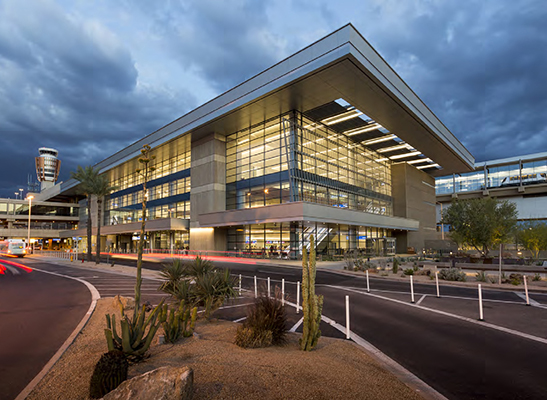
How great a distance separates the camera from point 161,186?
56.6 metres

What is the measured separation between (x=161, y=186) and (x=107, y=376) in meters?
54.6

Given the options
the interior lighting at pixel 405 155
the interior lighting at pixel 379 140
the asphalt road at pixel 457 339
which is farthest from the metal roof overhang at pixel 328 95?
the asphalt road at pixel 457 339

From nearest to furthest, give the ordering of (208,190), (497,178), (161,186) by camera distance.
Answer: (208,190)
(161,186)
(497,178)

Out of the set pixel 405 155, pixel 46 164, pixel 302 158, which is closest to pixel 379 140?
pixel 405 155

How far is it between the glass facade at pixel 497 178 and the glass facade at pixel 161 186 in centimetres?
6672

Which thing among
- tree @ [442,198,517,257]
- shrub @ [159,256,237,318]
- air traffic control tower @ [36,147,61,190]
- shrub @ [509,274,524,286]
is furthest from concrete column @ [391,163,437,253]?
air traffic control tower @ [36,147,61,190]

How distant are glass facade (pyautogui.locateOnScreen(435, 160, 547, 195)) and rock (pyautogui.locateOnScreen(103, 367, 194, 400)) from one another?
299 feet

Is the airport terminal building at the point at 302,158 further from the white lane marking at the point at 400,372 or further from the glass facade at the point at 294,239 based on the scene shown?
the white lane marking at the point at 400,372

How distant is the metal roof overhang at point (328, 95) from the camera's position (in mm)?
27891

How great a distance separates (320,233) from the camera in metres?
40.5

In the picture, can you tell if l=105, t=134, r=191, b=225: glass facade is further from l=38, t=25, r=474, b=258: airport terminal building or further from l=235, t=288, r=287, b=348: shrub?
l=235, t=288, r=287, b=348: shrub

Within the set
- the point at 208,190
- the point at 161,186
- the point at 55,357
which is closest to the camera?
the point at 55,357

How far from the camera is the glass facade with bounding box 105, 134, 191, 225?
50506mm

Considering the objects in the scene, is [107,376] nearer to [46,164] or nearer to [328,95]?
[328,95]
